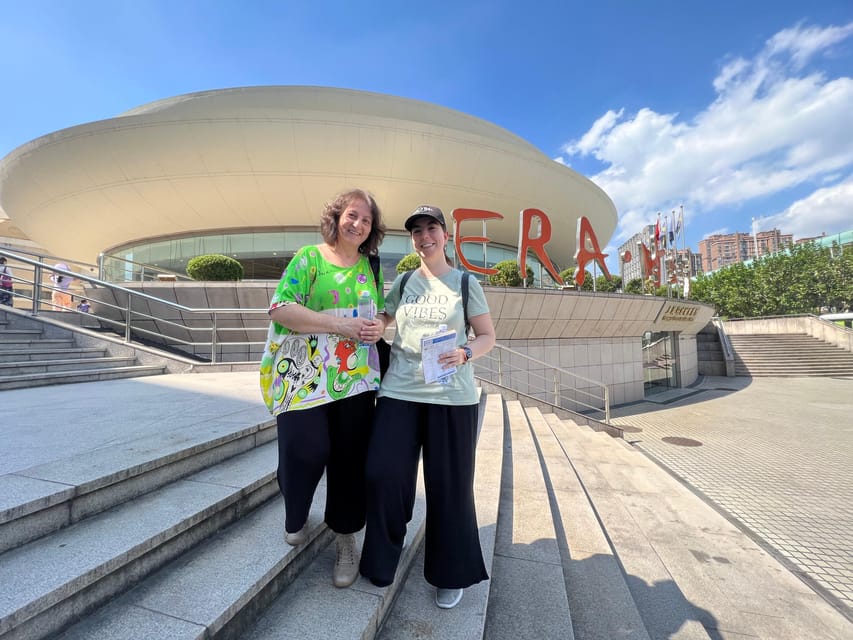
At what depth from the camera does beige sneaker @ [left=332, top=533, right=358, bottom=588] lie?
5.39 feet

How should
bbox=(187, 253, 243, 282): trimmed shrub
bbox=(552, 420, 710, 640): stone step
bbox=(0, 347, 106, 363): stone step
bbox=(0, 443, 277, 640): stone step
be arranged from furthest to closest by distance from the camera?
bbox=(187, 253, 243, 282): trimmed shrub < bbox=(0, 347, 106, 363): stone step < bbox=(552, 420, 710, 640): stone step < bbox=(0, 443, 277, 640): stone step

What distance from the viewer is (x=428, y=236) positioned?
5.84 ft

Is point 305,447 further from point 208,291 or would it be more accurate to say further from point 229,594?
point 208,291

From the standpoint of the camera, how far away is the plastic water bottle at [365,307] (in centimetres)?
167

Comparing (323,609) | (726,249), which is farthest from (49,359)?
(726,249)

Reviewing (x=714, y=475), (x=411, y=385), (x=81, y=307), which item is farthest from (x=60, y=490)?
(x=81, y=307)

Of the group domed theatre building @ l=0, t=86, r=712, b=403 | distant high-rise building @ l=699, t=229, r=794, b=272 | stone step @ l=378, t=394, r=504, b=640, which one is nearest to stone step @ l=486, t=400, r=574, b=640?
stone step @ l=378, t=394, r=504, b=640

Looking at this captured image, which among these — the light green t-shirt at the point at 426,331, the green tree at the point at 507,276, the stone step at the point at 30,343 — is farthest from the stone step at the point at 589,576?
the stone step at the point at 30,343

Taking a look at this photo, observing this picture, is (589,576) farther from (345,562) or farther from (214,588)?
(214,588)

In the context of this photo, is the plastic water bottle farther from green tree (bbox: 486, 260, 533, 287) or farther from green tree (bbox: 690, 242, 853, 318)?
green tree (bbox: 690, 242, 853, 318)

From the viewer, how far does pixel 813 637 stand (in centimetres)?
234

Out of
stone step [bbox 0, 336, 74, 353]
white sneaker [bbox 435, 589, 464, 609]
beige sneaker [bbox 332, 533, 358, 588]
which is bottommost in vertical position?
white sneaker [bbox 435, 589, 464, 609]

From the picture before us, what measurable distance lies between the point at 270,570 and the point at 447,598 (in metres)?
0.81

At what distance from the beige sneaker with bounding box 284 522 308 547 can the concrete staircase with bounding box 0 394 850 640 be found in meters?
0.03
